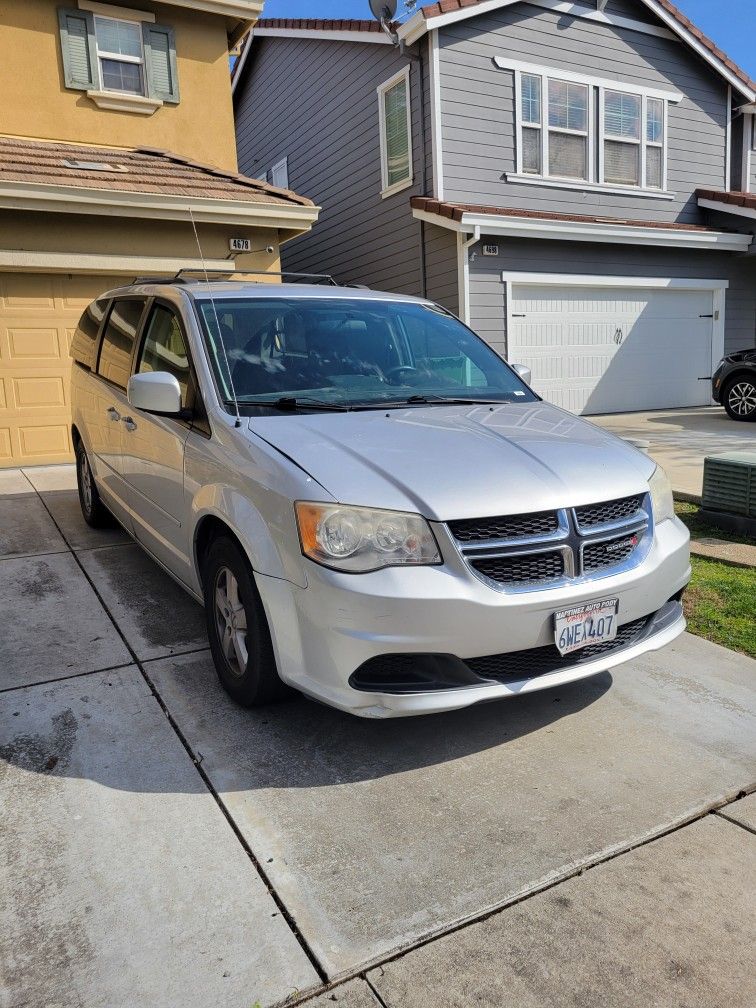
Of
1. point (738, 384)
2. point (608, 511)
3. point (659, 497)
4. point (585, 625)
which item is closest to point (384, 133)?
point (738, 384)

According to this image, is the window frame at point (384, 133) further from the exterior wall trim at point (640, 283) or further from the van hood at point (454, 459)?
the van hood at point (454, 459)

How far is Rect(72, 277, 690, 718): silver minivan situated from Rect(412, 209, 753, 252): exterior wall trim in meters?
7.89

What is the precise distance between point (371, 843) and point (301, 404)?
72.5 inches

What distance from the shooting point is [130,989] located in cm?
198

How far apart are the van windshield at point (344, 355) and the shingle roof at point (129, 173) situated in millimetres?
5887

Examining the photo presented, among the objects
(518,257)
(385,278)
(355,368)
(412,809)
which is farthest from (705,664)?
(385,278)

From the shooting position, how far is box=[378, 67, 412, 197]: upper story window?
1259 centimetres

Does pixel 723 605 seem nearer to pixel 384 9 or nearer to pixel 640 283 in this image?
pixel 640 283

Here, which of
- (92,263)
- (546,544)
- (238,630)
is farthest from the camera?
(92,263)

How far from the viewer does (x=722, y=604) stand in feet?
14.8

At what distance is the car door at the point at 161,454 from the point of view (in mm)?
3769

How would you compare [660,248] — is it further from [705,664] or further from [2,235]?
[705,664]

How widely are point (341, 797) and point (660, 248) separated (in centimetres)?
1341

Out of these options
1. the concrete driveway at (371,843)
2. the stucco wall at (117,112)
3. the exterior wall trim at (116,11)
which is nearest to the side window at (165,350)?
the concrete driveway at (371,843)
